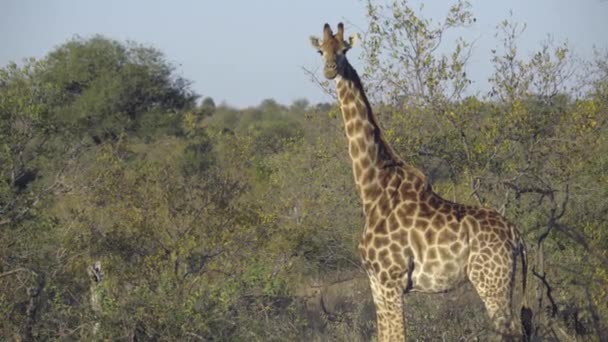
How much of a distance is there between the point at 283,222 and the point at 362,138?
14.8 feet

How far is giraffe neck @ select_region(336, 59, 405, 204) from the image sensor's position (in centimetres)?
724

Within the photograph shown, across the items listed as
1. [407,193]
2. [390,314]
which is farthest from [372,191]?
[390,314]

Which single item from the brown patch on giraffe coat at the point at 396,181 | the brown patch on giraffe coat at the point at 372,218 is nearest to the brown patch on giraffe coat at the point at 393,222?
the brown patch on giraffe coat at the point at 372,218

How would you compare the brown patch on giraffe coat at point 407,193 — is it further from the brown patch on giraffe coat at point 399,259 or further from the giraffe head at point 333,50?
the giraffe head at point 333,50

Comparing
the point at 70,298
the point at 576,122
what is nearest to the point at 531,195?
the point at 576,122

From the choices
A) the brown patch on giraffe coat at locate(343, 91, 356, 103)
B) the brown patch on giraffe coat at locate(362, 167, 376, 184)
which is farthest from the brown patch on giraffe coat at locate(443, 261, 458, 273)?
the brown patch on giraffe coat at locate(343, 91, 356, 103)

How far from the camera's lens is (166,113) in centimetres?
2675

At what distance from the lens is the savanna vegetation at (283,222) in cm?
778

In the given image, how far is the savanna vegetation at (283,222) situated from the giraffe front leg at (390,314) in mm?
653

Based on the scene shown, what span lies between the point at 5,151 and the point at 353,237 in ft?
12.7

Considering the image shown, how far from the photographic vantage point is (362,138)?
24.0ft

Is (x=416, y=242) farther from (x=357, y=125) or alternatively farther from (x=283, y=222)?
(x=283, y=222)

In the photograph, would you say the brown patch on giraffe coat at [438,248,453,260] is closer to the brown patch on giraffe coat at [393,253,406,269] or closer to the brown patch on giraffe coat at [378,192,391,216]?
the brown patch on giraffe coat at [393,253,406,269]

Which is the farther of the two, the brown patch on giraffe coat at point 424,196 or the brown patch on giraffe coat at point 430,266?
the brown patch on giraffe coat at point 424,196
